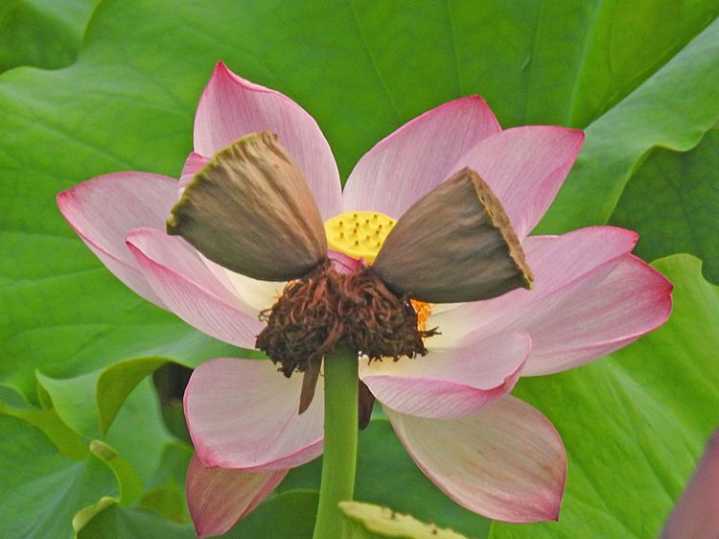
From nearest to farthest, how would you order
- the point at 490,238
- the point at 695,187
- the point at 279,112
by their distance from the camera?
the point at 490,238
the point at 279,112
the point at 695,187

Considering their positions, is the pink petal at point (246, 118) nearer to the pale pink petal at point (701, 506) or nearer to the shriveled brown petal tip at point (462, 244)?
the shriveled brown petal tip at point (462, 244)

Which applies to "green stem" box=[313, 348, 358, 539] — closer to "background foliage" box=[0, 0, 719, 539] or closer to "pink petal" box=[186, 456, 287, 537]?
"pink petal" box=[186, 456, 287, 537]

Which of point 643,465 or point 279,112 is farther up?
point 279,112

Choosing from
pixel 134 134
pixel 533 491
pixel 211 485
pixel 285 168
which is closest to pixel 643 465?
pixel 533 491

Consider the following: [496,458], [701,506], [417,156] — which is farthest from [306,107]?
[701,506]

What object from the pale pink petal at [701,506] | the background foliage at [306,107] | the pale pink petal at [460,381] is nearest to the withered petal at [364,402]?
the pale pink petal at [460,381]

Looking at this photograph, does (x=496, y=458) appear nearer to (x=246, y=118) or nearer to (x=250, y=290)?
(x=250, y=290)

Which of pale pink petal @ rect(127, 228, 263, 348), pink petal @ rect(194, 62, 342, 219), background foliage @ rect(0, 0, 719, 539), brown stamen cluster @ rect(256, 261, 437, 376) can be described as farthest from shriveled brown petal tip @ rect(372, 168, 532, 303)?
background foliage @ rect(0, 0, 719, 539)

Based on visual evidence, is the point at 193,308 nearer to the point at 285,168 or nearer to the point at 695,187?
the point at 285,168
